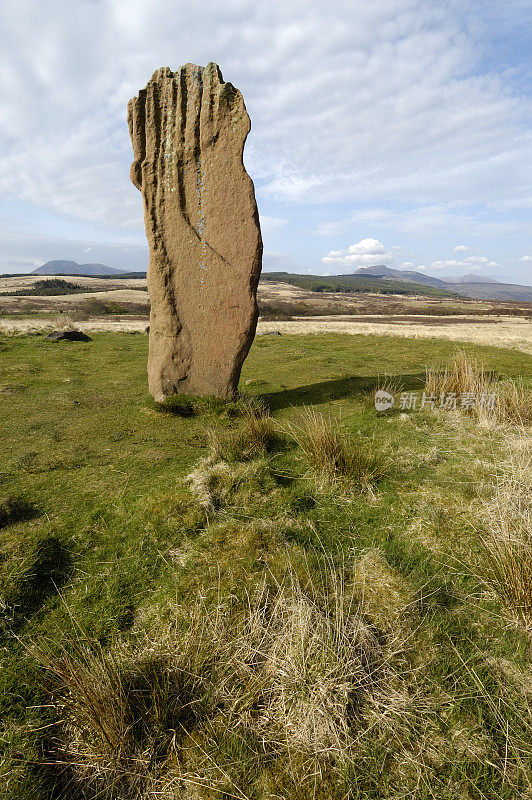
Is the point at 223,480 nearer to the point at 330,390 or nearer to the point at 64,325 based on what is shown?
the point at 330,390

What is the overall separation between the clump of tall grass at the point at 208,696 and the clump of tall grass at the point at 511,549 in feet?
3.64

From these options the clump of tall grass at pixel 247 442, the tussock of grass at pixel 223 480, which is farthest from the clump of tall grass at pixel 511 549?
the clump of tall grass at pixel 247 442

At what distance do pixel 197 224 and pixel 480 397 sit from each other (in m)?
5.89

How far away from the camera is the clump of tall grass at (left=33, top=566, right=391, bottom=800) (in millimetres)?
2197

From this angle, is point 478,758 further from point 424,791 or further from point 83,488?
point 83,488

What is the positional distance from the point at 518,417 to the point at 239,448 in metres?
4.57

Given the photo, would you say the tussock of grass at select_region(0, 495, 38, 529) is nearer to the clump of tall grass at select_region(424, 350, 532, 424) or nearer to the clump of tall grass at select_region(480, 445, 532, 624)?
the clump of tall grass at select_region(480, 445, 532, 624)

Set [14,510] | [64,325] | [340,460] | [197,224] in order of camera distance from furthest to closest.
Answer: [64,325] → [197,224] → [340,460] → [14,510]

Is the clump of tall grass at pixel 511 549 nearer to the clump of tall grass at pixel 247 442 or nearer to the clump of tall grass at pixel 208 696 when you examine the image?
the clump of tall grass at pixel 208 696

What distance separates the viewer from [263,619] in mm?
2898

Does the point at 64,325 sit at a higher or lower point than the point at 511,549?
higher

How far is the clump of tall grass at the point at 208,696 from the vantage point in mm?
2197

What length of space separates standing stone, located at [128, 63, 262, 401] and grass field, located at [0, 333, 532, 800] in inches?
87.1

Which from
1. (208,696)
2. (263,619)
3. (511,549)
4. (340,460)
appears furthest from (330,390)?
(208,696)
